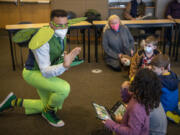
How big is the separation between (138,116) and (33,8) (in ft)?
21.7

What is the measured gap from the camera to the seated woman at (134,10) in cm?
634

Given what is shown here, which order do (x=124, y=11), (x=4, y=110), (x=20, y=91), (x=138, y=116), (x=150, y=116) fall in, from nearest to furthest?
(x=138, y=116), (x=150, y=116), (x=4, y=110), (x=20, y=91), (x=124, y=11)

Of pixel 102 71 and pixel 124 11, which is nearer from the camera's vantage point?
pixel 102 71

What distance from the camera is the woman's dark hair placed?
1.53m

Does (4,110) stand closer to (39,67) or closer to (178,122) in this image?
(39,67)

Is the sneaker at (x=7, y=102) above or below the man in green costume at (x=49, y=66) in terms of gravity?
below

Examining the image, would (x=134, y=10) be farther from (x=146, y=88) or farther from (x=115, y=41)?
(x=146, y=88)

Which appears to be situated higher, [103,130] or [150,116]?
[150,116]

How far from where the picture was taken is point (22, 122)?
2498 mm

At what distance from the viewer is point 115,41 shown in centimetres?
429

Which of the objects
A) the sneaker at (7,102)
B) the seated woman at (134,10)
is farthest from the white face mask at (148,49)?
the seated woman at (134,10)

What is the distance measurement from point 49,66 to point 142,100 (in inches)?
37.4

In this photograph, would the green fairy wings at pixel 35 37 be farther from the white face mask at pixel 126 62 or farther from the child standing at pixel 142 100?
the white face mask at pixel 126 62

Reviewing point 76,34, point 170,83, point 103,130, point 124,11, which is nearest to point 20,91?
point 103,130
